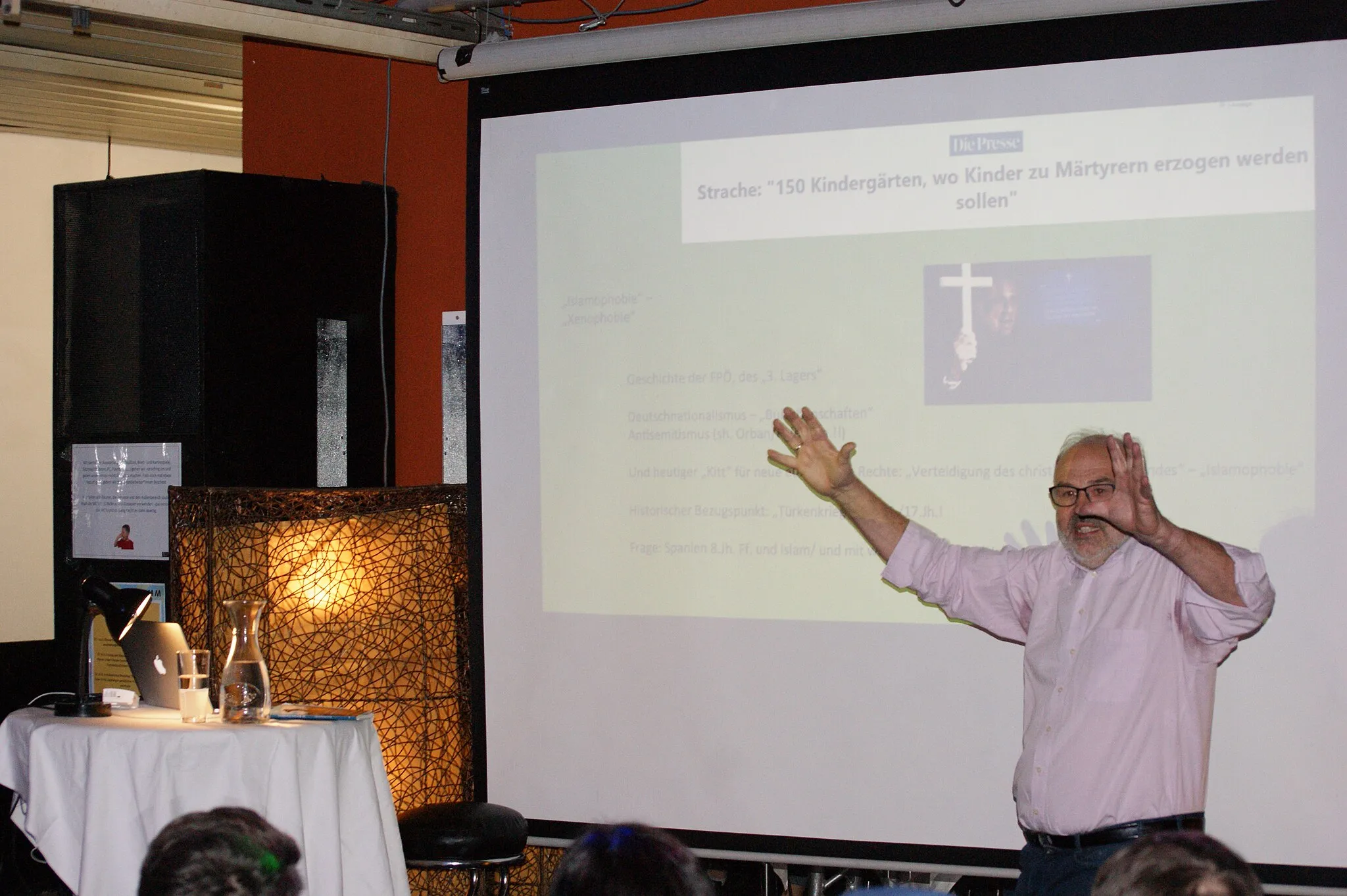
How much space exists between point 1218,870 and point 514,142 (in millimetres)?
2504

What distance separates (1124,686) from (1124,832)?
0.99 ft

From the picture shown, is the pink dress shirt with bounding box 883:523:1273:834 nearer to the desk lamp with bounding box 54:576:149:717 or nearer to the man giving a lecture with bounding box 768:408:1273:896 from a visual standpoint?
the man giving a lecture with bounding box 768:408:1273:896

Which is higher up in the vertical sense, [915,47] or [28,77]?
[28,77]

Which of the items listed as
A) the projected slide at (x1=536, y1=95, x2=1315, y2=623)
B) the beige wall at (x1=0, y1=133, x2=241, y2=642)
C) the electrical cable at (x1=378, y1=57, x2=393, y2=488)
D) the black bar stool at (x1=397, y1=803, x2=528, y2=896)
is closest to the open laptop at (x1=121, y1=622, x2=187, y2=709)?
the black bar stool at (x1=397, y1=803, x2=528, y2=896)

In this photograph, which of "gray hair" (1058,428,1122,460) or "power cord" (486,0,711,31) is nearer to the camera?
"gray hair" (1058,428,1122,460)

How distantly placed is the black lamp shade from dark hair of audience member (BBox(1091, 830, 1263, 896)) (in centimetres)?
229

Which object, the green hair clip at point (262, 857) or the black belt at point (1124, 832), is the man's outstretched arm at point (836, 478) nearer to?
the black belt at point (1124, 832)

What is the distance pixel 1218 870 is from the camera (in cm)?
124

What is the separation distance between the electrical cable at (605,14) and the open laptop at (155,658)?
1928 mm

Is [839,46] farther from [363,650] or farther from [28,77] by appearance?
[28,77]

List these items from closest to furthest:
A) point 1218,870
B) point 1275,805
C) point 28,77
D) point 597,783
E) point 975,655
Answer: point 1218,870
point 1275,805
point 975,655
point 597,783
point 28,77

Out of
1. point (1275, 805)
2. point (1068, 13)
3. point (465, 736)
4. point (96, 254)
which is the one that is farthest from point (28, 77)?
point (1275, 805)

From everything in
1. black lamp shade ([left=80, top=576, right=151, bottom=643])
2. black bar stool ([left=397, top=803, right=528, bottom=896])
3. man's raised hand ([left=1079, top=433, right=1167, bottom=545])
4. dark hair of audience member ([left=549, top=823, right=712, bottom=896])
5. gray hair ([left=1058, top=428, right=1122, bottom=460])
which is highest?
gray hair ([left=1058, top=428, right=1122, bottom=460])

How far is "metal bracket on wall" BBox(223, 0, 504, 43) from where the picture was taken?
3133mm
